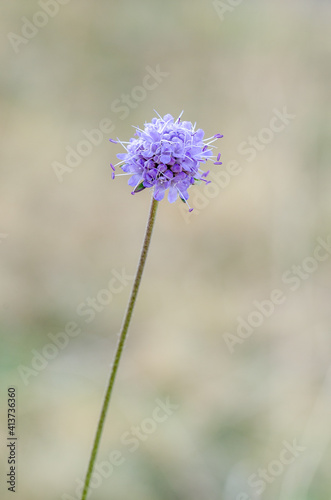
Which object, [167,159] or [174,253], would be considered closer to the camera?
[167,159]

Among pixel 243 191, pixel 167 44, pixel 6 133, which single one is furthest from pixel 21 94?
pixel 243 191

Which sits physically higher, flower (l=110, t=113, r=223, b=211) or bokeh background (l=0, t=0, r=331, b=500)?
bokeh background (l=0, t=0, r=331, b=500)

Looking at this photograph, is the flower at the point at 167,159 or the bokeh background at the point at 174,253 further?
the bokeh background at the point at 174,253

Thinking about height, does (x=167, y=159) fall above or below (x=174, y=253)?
below

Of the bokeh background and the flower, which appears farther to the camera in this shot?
the bokeh background
